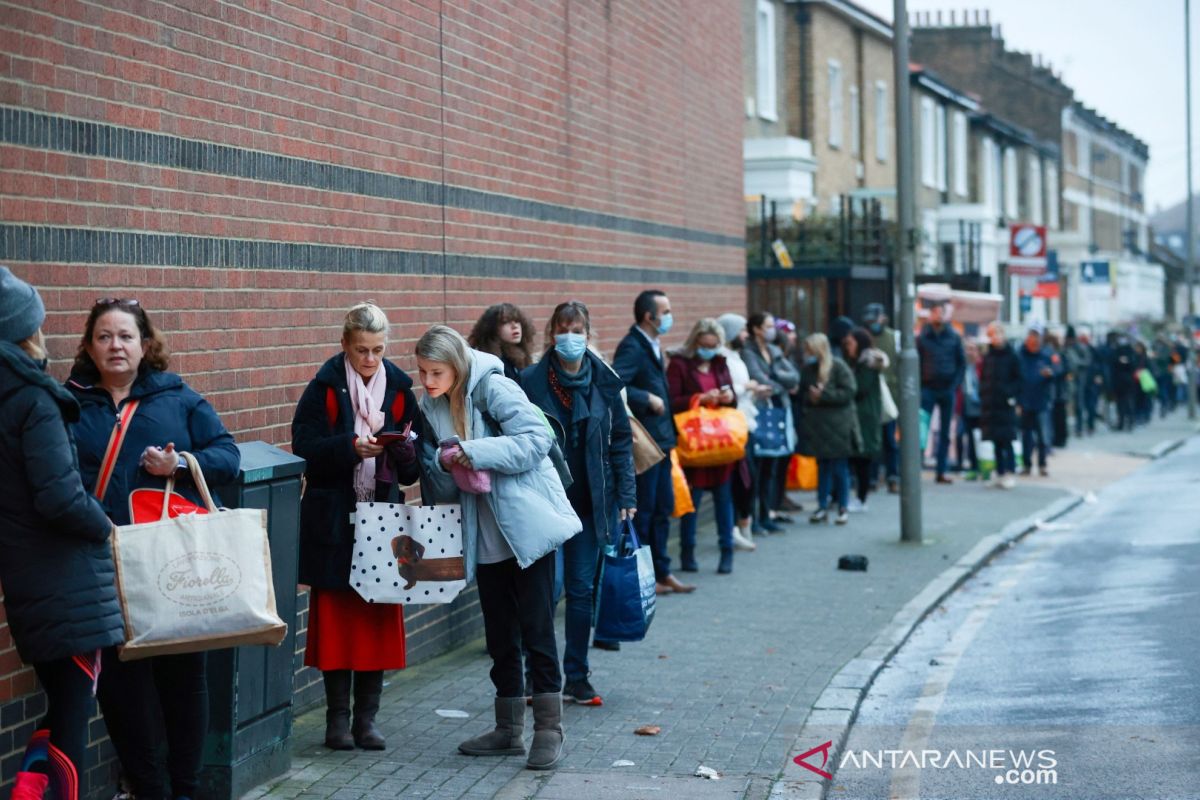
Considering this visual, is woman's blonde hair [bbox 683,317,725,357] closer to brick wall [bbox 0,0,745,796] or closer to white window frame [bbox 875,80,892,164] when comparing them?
brick wall [bbox 0,0,745,796]

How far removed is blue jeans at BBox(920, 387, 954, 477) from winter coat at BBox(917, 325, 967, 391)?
6cm

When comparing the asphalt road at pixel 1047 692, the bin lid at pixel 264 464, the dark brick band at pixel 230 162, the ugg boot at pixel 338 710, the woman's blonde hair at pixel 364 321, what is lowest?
the asphalt road at pixel 1047 692

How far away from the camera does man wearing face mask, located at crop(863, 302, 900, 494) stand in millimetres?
17391

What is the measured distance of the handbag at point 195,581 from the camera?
513 centimetres

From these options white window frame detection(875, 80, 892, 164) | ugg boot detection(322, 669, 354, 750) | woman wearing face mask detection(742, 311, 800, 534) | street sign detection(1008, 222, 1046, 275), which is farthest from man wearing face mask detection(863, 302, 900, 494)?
white window frame detection(875, 80, 892, 164)

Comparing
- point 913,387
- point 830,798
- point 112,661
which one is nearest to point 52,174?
point 112,661

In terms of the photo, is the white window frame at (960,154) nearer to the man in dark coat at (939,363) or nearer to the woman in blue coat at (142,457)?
the man in dark coat at (939,363)

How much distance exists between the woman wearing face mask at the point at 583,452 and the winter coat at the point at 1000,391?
475 inches

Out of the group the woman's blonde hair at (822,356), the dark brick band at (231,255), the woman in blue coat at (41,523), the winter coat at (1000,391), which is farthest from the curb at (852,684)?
the winter coat at (1000,391)

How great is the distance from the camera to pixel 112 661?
5332 millimetres

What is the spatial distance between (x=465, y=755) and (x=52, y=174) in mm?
2815

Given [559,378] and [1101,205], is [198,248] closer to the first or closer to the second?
[559,378]

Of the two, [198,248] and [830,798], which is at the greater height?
[198,248]

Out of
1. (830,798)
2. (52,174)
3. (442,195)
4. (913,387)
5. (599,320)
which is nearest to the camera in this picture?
(52,174)
